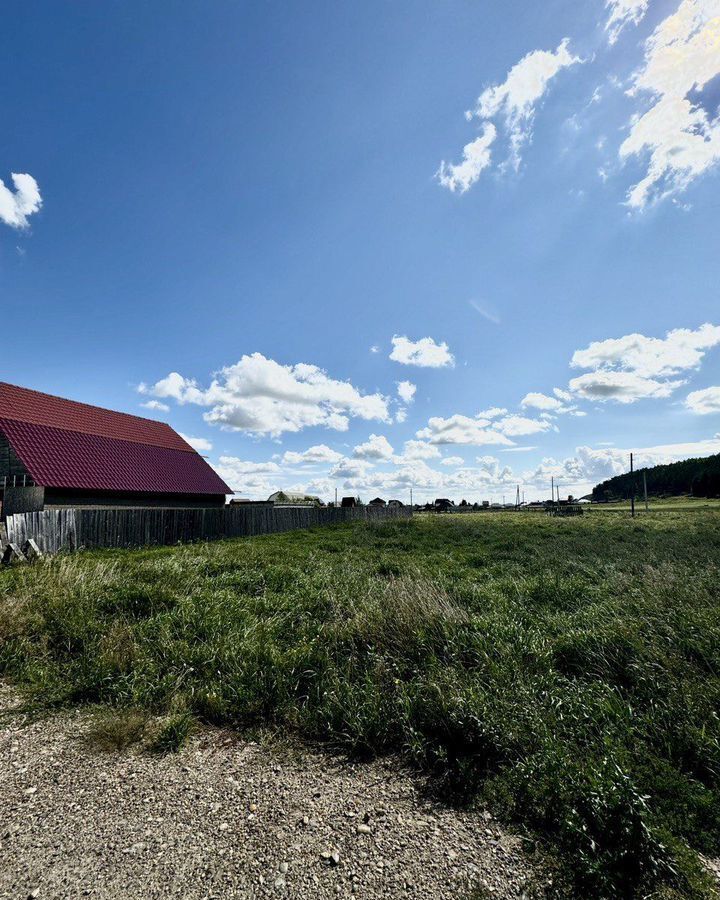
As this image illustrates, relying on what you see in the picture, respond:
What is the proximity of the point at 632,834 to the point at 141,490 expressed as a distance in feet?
93.6

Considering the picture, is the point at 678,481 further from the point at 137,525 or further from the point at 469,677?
the point at 469,677

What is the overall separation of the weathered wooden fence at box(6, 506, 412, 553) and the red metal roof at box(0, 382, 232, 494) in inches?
338

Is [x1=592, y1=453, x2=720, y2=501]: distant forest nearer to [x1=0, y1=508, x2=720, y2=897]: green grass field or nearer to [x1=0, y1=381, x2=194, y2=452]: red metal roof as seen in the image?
[x1=0, y1=381, x2=194, y2=452]: red metal roof

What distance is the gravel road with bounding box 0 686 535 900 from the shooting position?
2.41m

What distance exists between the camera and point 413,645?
16.9ft

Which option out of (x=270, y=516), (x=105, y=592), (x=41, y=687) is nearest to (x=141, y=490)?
(x=270, y=516)

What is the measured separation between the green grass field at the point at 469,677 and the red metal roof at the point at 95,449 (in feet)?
55.8

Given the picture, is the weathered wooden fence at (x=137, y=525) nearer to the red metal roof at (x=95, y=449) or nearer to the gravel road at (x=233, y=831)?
the red metal roof at (x=95, y=449)

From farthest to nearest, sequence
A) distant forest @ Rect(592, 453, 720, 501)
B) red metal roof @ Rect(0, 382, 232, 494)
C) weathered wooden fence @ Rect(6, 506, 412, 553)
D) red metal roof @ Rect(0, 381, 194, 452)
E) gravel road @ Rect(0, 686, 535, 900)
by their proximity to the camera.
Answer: distant forest @ Rect(592, 453, 720, 501), red metal roof @ Rect(0, 381, 194, 452), red metal roof @ Rect(0, 382, 232, 494), weathered wooden fence @ Rect(6, 506, 412, 553), gravel road @ Rect(0, 686, 535, 900)

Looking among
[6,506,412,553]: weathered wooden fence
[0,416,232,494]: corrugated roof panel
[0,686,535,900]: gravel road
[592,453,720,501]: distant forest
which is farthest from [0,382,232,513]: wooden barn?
[592,453,720,501]: distant forest

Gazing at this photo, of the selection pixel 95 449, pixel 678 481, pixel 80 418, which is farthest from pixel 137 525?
pixel 678 481

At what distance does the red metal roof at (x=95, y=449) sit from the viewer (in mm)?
22438

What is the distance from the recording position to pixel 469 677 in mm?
4277

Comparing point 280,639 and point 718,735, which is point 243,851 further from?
point 718,735
